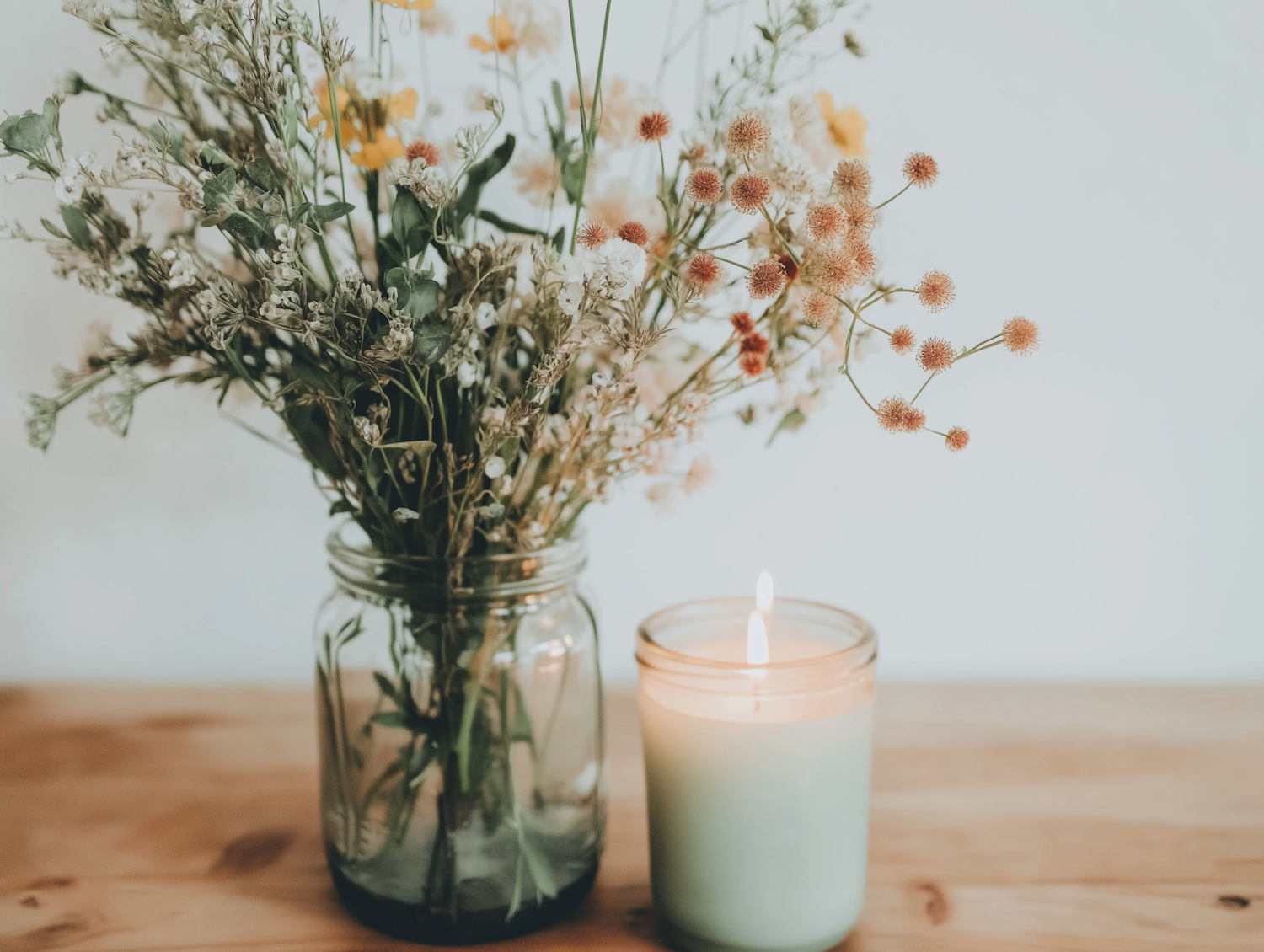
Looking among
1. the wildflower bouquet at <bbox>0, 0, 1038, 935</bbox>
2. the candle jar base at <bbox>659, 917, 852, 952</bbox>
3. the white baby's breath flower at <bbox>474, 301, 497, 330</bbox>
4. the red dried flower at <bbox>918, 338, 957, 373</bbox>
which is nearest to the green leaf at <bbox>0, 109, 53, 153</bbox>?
the wildflower bouquet at <bbox>0, 0, 1038, 935</bbox>

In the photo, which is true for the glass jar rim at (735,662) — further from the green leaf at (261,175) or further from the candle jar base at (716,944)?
the green leaf at (261,175)

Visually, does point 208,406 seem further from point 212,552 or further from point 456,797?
point 456,797

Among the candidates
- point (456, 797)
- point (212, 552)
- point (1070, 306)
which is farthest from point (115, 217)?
point (1070, 306)

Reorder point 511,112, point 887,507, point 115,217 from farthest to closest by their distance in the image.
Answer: point 887,507
point 511,112
point 115,217

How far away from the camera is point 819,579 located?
94 centimetres

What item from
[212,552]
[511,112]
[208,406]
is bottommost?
[212,552]

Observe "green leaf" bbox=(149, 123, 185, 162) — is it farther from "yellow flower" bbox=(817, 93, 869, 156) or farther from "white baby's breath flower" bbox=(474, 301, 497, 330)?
"yellow flower" bbox=(817, 93, 869, 156)

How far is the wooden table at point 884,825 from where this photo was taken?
0.61 m

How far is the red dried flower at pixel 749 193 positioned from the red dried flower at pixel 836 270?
0.14 ft

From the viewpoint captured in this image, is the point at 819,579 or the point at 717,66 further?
the point at 819,579

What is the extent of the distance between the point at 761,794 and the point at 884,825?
0.74ft

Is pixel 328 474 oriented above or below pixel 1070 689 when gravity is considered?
above

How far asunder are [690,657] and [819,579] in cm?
41

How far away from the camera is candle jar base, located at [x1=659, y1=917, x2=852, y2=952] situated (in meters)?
0.57
